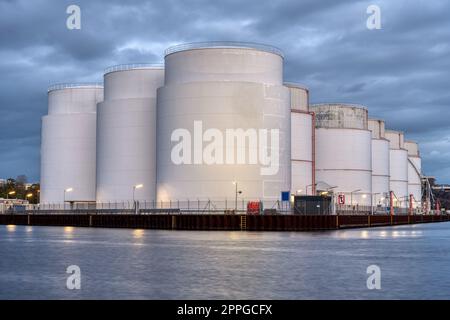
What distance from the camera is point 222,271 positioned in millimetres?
33000

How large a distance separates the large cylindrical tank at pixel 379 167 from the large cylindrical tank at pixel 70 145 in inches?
2002

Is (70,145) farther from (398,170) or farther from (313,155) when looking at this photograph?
(398,170)

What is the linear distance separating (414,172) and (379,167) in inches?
1500

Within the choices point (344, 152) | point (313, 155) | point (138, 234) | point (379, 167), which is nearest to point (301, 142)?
point (313, 155)

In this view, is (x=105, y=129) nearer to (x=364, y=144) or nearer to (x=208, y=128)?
(x=208, y=128)

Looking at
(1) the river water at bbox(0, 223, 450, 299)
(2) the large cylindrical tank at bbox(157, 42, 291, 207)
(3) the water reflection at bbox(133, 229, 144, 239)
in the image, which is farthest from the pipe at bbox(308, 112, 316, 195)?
(1) the river water at bbox(0, 223, 450, 299)

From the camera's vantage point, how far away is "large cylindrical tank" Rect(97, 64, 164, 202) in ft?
320

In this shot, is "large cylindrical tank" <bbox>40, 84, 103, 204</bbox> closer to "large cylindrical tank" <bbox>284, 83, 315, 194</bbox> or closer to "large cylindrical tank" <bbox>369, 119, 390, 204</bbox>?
"large cylindrical tank" <bbox>284, 83, 315, 194</bbox>

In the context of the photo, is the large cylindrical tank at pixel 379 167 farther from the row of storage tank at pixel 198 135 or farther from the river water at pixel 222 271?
the river water at pixel 222 271

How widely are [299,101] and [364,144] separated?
58.8ft

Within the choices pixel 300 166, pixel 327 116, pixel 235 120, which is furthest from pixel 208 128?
pixel 327 116

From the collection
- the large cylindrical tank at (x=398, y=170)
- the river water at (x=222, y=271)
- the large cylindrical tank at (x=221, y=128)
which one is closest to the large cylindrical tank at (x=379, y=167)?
the large cylindrical tank at (x=398, y=170)

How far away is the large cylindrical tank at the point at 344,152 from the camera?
4656 inches
